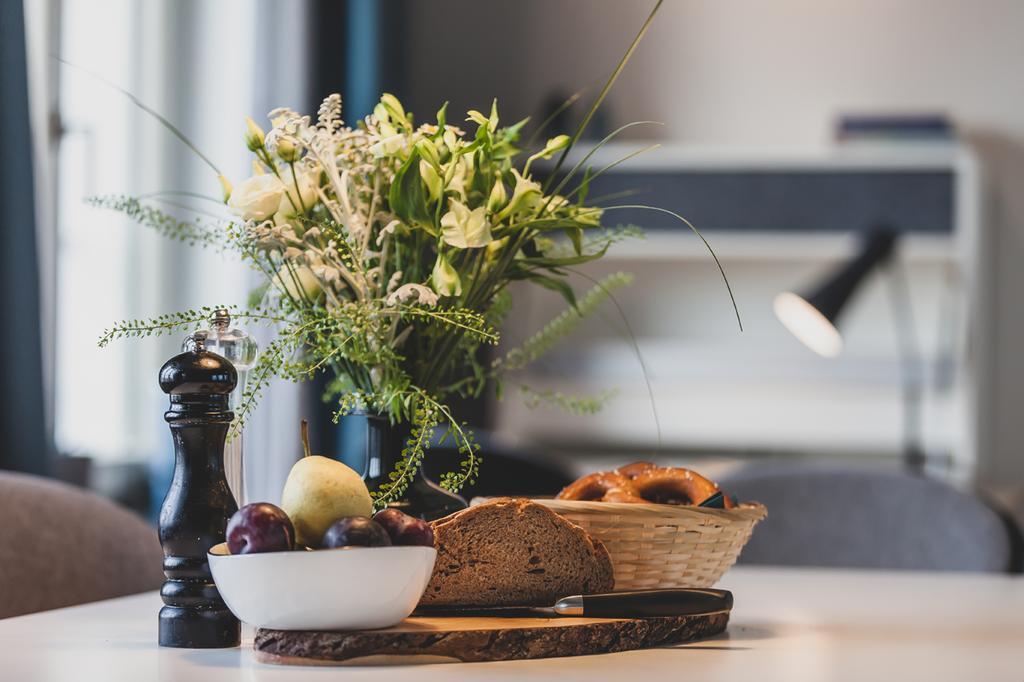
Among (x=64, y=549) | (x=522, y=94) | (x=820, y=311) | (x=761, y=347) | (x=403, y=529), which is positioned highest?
(x=522, y=94)

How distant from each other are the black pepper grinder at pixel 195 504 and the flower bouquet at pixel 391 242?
0.07 m

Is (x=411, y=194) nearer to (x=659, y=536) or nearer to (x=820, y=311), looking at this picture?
(x=659, y=536)

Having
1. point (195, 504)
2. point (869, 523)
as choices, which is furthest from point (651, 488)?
point (869, 523)

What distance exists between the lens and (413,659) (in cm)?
81

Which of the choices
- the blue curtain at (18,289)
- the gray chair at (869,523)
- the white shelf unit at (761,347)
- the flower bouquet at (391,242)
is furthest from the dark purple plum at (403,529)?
the white shelf unit at (761,347)

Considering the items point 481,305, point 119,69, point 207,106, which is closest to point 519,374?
point 207,106

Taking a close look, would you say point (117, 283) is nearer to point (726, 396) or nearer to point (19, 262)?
point (19, 262)

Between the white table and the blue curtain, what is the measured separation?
821 millimetres

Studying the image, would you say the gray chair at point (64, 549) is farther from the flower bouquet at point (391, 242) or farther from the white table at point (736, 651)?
the flower bouquet at point (391, 242)

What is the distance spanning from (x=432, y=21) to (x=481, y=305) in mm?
3243

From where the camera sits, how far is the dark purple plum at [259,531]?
776mm

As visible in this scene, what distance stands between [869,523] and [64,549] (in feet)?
3.60

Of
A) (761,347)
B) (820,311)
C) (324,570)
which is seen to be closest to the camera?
(324,570)

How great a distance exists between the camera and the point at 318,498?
824mm
